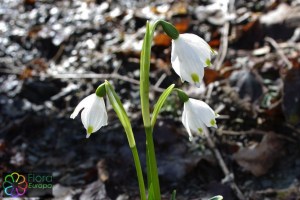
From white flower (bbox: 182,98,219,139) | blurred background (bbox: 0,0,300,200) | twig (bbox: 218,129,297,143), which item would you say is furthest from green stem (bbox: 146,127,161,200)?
twig (bbox: 218,129,297,143)

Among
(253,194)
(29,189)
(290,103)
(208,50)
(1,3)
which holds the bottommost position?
(253,194)

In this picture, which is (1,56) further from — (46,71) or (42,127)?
(42,127)

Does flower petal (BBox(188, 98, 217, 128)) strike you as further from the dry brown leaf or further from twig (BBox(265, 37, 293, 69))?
twig (BBox(265, 37, 293, 69))

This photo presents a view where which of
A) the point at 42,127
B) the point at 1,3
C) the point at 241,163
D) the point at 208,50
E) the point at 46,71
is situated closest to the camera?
the point at 208,50

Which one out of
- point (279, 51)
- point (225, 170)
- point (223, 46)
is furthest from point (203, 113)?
point (223, 46)

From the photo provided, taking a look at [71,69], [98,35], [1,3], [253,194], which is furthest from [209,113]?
[1,3]

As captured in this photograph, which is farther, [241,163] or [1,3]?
[1,3]

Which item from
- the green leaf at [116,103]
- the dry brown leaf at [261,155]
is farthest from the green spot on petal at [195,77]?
the dry brown leaf at [261,155]

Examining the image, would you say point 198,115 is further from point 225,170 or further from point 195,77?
point 225,170
